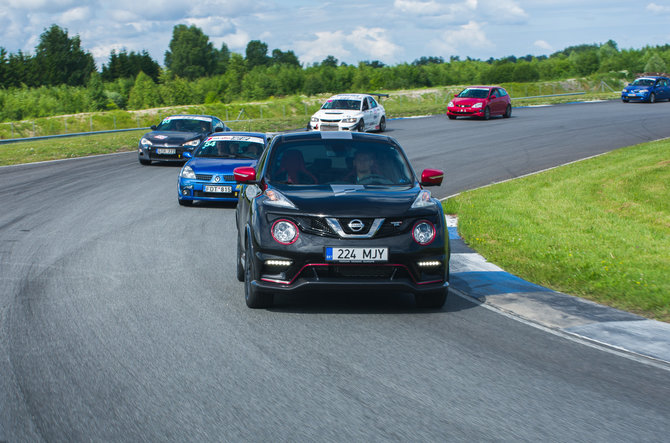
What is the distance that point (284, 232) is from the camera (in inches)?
277

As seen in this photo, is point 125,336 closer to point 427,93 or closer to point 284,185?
point 284,185

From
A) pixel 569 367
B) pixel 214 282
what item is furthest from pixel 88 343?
pixel 569 367

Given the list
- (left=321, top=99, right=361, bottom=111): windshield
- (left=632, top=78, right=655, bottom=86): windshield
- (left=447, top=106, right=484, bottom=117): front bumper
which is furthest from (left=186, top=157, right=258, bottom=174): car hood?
(left=632, top=78, right=655, bottom=86): windshield

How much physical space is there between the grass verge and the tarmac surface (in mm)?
289

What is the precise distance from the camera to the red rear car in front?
131 feet

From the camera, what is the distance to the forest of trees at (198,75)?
92375 millimetres

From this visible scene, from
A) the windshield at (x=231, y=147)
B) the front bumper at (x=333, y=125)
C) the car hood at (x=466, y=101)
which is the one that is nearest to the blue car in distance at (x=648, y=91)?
the car hood at (x=466, y=101)

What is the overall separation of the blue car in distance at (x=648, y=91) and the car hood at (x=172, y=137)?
3509 centimetres

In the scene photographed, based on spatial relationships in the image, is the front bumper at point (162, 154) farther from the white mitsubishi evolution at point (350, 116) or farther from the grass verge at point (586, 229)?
the grass verge at point (586, 229)

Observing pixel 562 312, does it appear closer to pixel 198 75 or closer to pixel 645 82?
pixel 645 82

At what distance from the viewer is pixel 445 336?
658 centimetres

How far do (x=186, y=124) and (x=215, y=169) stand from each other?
962 cm

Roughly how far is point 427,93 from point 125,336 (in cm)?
7038

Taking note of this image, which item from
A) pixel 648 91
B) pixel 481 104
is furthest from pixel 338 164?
pixel 648 91
